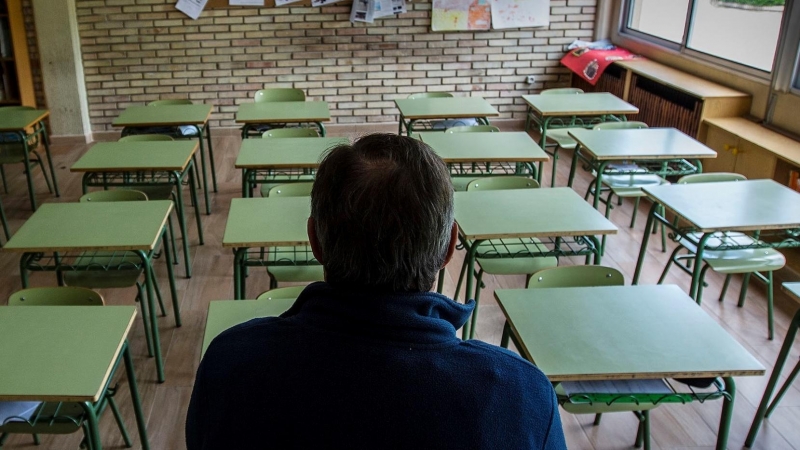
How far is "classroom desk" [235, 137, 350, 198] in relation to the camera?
4.00m

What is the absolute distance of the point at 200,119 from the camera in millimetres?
5062

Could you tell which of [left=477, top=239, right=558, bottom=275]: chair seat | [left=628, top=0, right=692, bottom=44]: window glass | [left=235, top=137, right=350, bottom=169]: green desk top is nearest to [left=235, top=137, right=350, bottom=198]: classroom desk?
[left=235, top=137, right=350, bottom=169]: green desk top

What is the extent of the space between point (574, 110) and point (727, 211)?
2.01m

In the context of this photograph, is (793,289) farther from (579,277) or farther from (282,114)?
(282,114)

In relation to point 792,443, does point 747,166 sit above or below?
above

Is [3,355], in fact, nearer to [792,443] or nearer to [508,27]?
[792,443]

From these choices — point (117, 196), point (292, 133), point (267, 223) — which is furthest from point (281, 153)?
point (267, 223)

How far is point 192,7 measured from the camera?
698 centimetres

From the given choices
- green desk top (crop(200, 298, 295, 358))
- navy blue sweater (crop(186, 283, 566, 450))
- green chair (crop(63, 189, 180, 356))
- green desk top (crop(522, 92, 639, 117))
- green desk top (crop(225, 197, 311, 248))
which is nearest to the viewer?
navy blue sweater (crop(186, 283, 566, 450))

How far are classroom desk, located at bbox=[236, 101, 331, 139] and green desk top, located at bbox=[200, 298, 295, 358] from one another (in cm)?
271

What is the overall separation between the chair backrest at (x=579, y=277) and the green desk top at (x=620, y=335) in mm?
166

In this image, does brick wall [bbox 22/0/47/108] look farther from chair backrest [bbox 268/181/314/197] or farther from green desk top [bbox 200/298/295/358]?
green desk top [bbox 200/298/295/358]

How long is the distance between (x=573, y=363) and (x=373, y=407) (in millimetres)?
1310

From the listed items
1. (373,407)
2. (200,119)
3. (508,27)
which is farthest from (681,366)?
(508,27)
